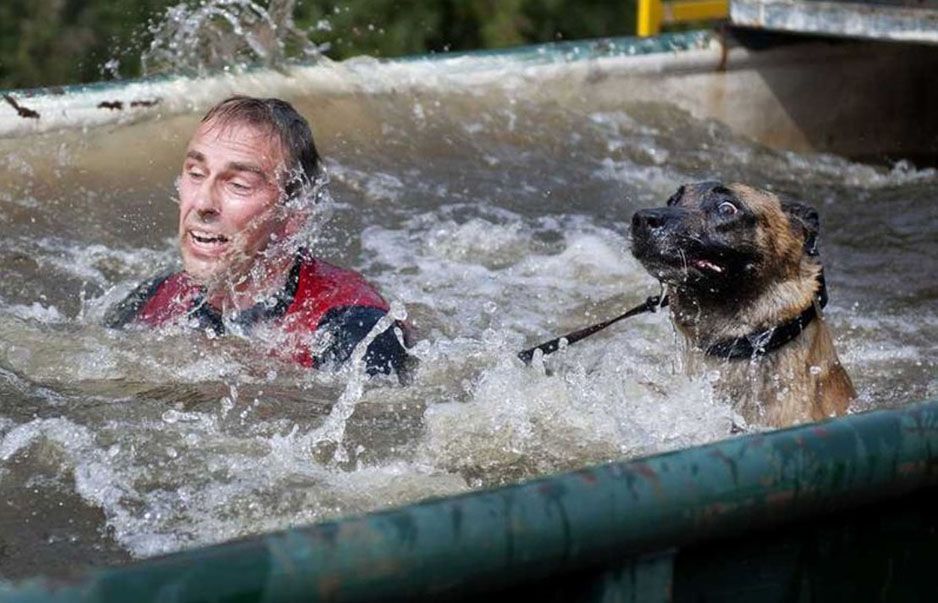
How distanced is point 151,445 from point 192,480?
0.83 ft

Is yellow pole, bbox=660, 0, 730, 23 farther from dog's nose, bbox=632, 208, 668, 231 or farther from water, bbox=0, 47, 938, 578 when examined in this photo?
dog's nose, bbox=632, 208, 668, 231

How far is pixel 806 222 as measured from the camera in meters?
4.47

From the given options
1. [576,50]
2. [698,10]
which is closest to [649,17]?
[698,10]

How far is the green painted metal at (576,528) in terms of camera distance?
1728 mm

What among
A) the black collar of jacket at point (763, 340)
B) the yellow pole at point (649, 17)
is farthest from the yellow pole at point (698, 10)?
the black collar of jacket at point (763, 340)

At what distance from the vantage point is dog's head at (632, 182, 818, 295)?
420 cm

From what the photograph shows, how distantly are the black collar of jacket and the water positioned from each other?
112 millimetres

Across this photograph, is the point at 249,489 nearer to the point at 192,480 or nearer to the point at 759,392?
the point at 192,480

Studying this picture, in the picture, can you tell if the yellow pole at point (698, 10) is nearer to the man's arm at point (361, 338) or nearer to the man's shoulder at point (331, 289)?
the man's shoulder at point (331, 289)

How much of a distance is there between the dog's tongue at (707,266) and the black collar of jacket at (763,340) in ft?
0.63

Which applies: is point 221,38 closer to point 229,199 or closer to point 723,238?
point 229,199

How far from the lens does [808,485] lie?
219 cm

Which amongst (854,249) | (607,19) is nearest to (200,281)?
(854,249)

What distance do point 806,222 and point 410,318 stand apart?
1545 mm
